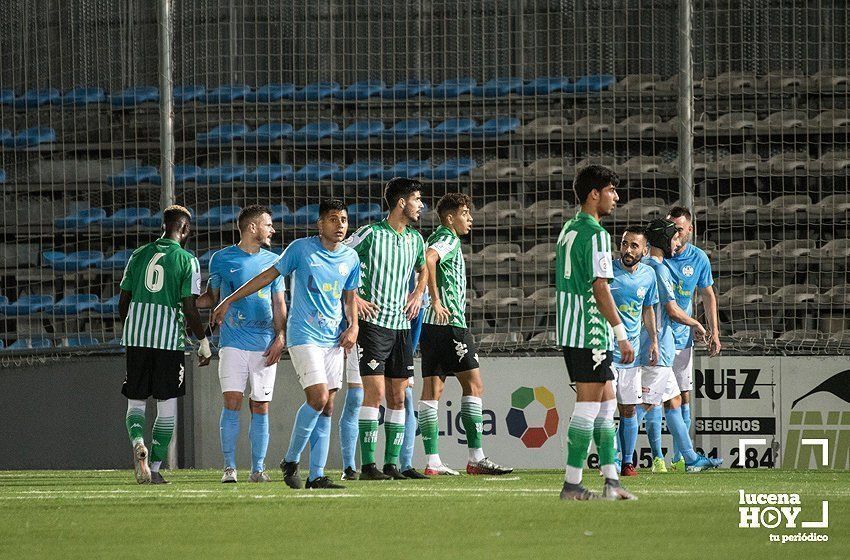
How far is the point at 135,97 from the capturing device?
1223cm

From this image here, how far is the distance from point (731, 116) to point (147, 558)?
8813mm

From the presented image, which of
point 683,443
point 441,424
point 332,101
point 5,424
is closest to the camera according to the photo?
point 683,443

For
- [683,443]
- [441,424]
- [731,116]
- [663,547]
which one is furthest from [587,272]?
[731,116]

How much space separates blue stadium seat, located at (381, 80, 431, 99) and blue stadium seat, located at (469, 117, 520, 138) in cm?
60

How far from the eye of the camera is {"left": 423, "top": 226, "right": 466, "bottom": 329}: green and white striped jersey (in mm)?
8070

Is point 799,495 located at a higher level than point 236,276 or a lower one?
lower

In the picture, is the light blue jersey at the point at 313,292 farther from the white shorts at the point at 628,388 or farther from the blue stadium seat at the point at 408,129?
the blue stadium seat at the point at 408,129

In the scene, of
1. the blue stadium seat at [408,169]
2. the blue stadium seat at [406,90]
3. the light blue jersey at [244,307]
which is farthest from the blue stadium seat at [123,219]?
the light blue jersey at [244,307]

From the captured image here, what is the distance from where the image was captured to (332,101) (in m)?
12.2

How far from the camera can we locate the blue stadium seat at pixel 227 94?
39.3 feet

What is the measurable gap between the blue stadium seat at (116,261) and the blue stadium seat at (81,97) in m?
1.54

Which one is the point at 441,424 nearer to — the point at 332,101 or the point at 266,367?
the point at 266,367

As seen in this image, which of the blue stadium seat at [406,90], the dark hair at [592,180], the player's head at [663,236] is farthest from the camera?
the blue stadium seat at [406,90]

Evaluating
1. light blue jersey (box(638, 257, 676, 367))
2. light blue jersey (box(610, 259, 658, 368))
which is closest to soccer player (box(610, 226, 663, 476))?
light blue jersey (box(610, 259, 658, 368))
